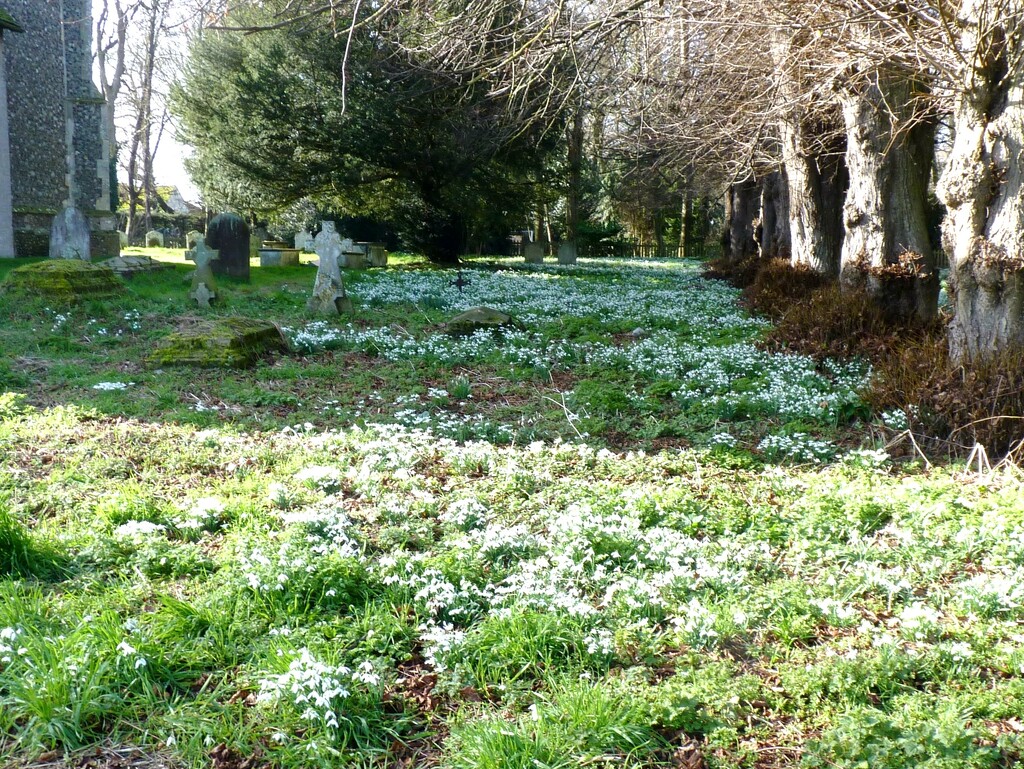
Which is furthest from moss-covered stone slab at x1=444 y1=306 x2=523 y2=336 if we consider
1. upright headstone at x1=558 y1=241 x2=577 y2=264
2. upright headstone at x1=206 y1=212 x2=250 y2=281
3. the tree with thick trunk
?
upright headstone at x1=558 y1=241 x2=577 y2=264

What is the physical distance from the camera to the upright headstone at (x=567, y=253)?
3472 cm

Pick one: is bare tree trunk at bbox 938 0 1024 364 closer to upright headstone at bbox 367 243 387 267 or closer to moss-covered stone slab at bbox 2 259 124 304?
moss-covered stone slab at bbox 2 259 124 304

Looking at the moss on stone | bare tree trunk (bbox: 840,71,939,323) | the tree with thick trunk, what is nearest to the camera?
bare tree trunk (bbox: 840,71,939,323)

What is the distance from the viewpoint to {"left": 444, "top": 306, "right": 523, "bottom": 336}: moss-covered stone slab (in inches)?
508

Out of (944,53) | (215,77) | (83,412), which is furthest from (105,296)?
(215,77)

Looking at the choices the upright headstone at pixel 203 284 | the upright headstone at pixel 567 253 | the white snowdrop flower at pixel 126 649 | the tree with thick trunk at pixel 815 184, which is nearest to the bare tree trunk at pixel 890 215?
the tree with thick trunk at pixel 815 184

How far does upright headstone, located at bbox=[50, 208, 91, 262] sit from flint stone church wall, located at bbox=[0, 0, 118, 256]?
440cm

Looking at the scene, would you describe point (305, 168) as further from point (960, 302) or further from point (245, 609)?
point (245, 609)

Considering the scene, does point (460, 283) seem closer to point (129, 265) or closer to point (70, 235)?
point (129, 265)

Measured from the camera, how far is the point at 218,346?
10.1 m

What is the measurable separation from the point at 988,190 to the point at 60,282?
1317 centimetres

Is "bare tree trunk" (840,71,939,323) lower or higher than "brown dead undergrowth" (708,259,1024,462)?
higher

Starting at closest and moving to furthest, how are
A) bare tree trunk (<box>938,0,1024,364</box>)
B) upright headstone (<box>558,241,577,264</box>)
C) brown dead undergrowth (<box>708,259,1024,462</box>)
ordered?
brown dead undergrowth (<box>708,259,1024,462</box>) < bare tree trunk (<box>938,0,1024,364</box>) < upright headstone (<box>558,241,577,264</box>)

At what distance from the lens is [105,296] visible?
13898 millimetres
